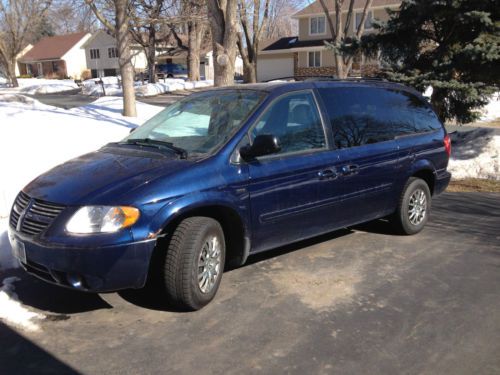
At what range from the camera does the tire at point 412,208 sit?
19.0 ft

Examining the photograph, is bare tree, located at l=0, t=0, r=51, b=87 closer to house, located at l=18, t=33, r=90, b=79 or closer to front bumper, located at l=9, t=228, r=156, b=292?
house, located at l=18, t=33, r=90, b=79

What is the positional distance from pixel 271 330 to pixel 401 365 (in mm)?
953

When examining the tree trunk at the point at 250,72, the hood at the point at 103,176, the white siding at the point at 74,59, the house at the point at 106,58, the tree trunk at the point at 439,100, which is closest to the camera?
the hood at the point at 103,176

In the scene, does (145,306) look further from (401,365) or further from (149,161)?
(401,365)

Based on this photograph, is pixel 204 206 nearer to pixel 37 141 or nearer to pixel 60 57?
pixel 37 141

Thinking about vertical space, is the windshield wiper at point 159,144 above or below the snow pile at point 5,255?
above

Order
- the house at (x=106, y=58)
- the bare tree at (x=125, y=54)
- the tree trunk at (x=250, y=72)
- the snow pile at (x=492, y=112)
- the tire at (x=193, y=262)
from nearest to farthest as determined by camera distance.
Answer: the tire at (x=193, y=262), the bare tree at (x=125, y=54), the tree trunk at (x=250, y=72), the snow pile at (x=492, y=112), the house at (x=106, y=58)

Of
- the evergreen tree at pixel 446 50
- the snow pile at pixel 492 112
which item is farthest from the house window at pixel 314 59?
the evergreen tree at pixel 446 50

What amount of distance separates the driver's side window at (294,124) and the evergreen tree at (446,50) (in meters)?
5.53

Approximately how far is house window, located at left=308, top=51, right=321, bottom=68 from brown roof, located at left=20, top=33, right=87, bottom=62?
37.2m

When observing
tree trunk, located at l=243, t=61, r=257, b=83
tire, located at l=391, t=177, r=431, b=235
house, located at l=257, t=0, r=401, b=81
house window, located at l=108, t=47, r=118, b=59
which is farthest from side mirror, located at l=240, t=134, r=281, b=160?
house window, located at l=108, t=47, r=118, b=59

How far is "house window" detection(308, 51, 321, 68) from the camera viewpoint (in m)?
42.4

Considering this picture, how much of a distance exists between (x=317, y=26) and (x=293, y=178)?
40.4m

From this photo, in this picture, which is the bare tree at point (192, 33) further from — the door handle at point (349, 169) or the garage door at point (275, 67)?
the door handle at point (349, 169)
